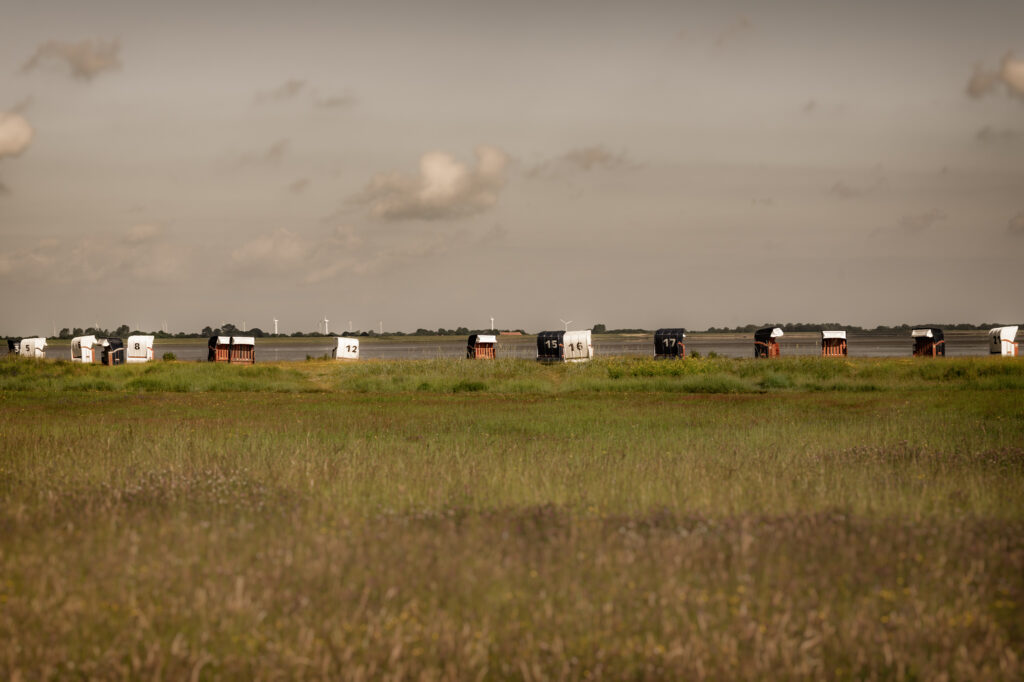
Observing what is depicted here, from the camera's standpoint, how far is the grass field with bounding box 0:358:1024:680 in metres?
6.66

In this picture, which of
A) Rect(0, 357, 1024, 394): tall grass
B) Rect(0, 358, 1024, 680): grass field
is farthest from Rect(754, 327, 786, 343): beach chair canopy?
Rect(0, 358, 1024, 680): grass field

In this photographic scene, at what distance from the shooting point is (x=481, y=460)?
16250 millimetres

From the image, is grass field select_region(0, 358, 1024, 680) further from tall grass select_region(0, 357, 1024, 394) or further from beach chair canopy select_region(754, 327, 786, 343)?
beach chair canopy select_region(754, 327, 786, 343)

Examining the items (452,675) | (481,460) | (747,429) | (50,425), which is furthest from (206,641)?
(50,425)

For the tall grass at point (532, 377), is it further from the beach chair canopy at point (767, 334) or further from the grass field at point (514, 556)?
the grass field at point (514, 556)

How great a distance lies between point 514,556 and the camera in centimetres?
906

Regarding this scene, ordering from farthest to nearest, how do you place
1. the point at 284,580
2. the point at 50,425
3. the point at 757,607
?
the point at 50,425
the point at 284,580
the point at 757,607

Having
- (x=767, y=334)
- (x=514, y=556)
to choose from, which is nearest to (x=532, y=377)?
(x=767, y=334)

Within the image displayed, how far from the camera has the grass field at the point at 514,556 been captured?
6.66 meters

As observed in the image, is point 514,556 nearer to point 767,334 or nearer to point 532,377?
point 532,377

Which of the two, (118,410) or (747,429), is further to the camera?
(118,410)

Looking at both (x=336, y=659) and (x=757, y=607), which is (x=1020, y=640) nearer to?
(x=757, y=607)

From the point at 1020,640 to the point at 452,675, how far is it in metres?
4.81

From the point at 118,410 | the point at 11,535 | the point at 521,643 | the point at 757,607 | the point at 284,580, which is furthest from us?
the point at 118,410
